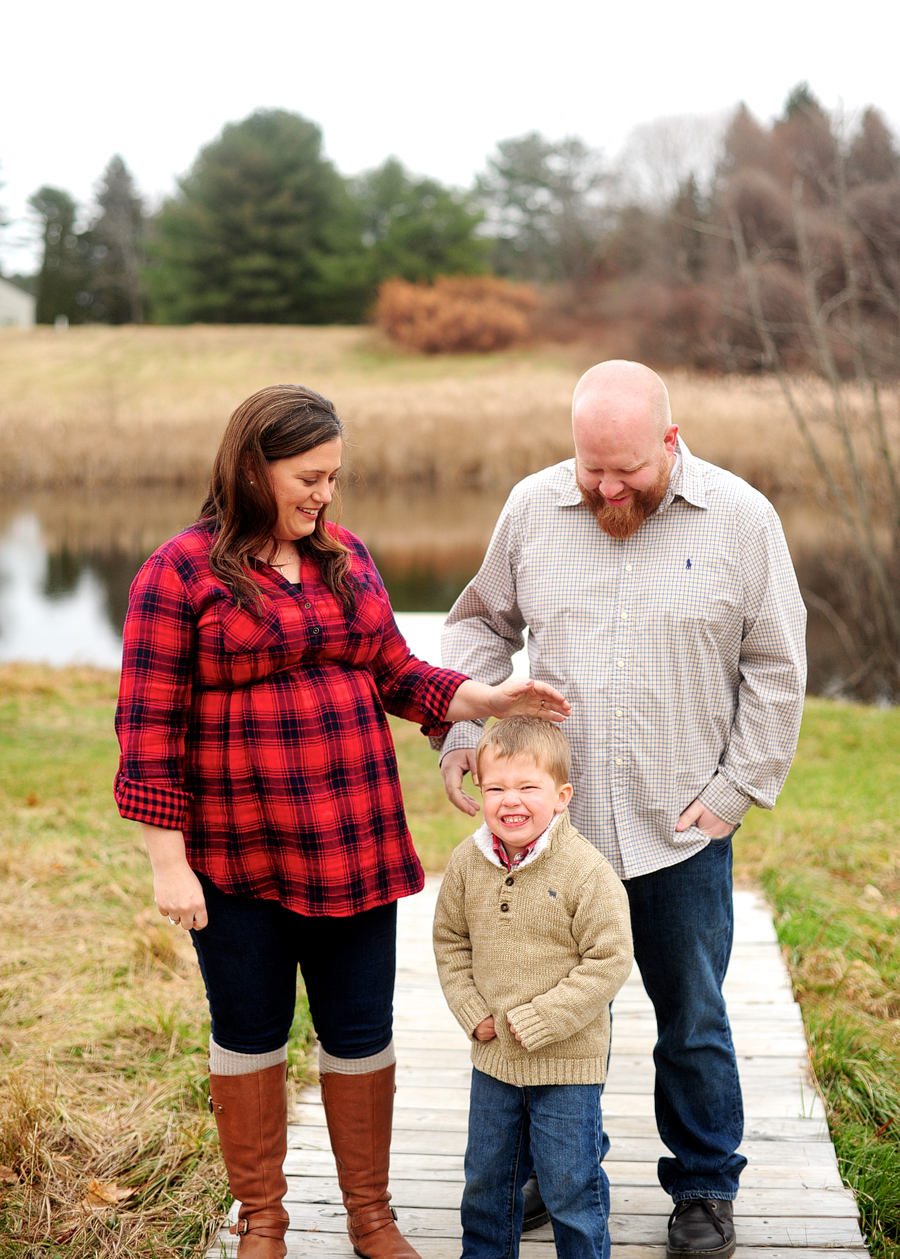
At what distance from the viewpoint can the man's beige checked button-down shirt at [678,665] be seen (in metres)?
2.14

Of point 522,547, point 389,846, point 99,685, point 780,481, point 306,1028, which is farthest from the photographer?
point 780,481

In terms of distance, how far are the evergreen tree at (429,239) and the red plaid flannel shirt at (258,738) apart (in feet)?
115

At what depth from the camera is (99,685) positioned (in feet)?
30.3

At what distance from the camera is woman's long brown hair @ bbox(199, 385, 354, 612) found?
2.00 m

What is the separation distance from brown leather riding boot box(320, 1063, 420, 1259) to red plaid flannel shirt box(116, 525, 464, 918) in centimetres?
40

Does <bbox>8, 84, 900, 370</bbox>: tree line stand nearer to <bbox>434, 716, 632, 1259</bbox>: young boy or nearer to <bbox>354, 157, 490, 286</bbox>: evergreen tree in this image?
<bbox>354, 157, 490, 286</bbox>: evergreen tree

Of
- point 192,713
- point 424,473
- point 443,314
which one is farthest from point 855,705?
point 443,314

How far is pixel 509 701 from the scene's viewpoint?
2.22m

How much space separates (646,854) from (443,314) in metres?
31.9

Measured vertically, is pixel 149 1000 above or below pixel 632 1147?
below

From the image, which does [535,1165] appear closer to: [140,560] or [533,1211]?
[533,1211]

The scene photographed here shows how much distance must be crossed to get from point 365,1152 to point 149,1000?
146 centimetres

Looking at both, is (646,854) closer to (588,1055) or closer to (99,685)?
(588,1055)

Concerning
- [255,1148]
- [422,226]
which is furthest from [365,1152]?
[422,226]
